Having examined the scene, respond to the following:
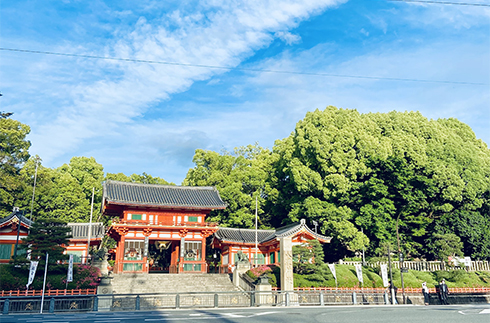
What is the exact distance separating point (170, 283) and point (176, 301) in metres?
10.4

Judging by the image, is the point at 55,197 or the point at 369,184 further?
the point at 55,197

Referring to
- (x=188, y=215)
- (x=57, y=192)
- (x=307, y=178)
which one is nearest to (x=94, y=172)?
(x=57, y=192)

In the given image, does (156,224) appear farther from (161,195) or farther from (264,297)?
(264,297)

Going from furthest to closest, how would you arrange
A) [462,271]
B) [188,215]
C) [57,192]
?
1. [57,192]
2. [188,215]
3. [462,271]

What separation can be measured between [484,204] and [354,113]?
16.5m

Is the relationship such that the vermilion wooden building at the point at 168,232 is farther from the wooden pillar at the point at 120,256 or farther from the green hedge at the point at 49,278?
the green hedge at the point at 49,278

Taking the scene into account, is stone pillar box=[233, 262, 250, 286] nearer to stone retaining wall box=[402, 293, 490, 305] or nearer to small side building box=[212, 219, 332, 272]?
small side building box=[212, 219, 332, 272]

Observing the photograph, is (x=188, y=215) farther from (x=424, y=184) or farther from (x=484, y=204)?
(x=484, y=204)

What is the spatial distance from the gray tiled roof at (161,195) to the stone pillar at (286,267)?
14.3m

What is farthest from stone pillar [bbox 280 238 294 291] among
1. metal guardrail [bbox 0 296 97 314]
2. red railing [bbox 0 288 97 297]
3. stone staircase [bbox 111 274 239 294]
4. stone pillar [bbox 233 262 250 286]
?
red railing [bbox 0 288 97 297]

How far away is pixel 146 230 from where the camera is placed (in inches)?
1382

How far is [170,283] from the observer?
1149 inches

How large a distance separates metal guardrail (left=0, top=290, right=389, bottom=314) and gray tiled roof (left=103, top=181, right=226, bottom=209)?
13.9m

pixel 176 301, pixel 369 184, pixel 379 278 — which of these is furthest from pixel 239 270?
pixel 369 184
